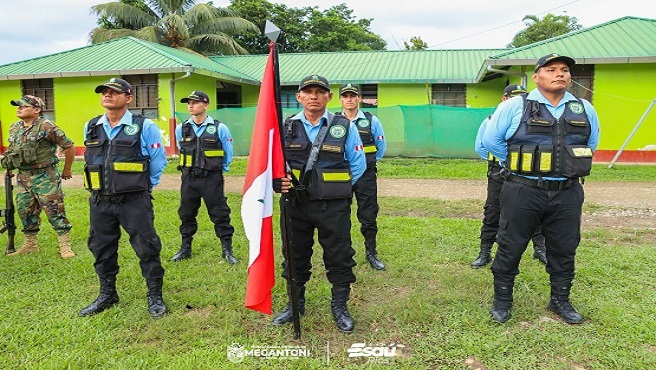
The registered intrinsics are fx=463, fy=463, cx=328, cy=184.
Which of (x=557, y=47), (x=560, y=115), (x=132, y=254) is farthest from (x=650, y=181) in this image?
(x=132, y=254)

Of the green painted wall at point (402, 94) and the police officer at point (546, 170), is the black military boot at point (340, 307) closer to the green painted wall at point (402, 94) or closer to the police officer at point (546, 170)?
the police officer at point (546, 170)

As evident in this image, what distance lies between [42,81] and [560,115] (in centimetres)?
1787

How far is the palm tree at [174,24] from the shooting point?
23719mm

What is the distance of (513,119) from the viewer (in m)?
3.60

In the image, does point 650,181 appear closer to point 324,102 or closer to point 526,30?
point 324,102

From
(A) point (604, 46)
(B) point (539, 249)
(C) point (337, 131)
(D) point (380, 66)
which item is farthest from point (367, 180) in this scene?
(D) point (380, 66)

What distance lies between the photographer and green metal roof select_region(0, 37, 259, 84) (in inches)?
589

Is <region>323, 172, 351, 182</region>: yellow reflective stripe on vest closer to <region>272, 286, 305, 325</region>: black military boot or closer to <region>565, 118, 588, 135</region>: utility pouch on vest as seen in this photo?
<region>272, 286, 305, 325</region>: black military boot

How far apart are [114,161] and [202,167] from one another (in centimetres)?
151

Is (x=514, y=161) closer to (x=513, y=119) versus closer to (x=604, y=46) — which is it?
(x=513, y=119)

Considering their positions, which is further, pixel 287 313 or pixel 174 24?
pixel 174 24

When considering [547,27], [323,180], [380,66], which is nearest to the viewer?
[323,180]

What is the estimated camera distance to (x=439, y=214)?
7.74 meters

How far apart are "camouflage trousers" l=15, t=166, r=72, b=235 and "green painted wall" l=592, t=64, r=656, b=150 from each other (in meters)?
13.7
